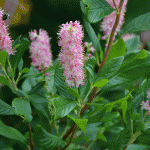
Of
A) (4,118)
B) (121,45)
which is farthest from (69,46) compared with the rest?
(4,118)

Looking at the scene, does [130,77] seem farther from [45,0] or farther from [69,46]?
[45,0]

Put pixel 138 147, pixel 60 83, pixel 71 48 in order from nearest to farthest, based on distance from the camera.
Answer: pixel 71 48
pixel 60 83
pixel 138 147

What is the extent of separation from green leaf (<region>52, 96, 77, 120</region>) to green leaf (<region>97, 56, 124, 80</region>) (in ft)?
0.54

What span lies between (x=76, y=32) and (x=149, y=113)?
0.46 meters

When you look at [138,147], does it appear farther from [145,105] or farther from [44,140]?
[44,140]

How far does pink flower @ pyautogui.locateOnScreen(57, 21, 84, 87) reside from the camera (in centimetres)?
75

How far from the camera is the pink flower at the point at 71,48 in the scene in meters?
0.75

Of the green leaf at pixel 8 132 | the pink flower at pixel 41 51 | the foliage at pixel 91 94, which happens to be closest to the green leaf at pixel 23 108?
the foliage at pixel 91 94

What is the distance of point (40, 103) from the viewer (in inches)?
41.8

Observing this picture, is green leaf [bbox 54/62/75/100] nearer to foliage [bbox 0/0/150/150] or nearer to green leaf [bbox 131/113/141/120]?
foliage [bbox 0/0/150/150]

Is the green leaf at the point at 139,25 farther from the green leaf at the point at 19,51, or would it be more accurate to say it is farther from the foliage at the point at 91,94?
the green leaf at the point at 19,51

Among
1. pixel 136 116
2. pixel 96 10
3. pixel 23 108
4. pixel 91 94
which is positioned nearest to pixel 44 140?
pixel 23 108

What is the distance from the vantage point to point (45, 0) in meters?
2.05

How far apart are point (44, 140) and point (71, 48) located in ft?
1.29
